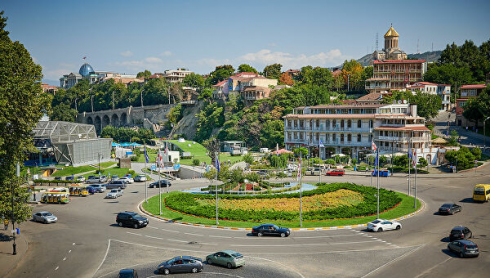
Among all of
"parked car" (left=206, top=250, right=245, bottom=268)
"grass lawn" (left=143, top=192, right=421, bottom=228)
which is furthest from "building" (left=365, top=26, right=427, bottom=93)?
"parked car" (left=206, top=250, right=245, bottom=268)

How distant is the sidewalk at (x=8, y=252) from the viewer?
110 ft

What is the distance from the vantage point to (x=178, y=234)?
134ft

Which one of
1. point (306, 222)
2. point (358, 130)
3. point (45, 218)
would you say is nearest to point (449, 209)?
point (306, 222)

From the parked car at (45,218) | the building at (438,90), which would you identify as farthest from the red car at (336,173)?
the building at (438,90)

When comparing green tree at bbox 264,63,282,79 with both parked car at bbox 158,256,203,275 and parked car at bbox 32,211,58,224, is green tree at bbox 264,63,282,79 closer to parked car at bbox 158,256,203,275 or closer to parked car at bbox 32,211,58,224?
parked car at bbox 32,211,58,224

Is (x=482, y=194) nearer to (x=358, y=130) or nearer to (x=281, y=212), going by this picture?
(x=281, y=212)

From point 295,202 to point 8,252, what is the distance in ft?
97.7

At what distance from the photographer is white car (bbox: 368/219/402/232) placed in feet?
131

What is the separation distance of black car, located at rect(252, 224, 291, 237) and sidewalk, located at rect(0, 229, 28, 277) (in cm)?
1969

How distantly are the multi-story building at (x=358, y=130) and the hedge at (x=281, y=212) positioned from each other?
24199mm

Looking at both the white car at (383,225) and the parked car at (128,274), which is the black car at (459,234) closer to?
the white car at (383,225)

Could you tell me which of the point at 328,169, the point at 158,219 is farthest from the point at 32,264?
the point at 328,169

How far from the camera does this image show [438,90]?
376 feet

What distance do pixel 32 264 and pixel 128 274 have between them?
10816 mm
